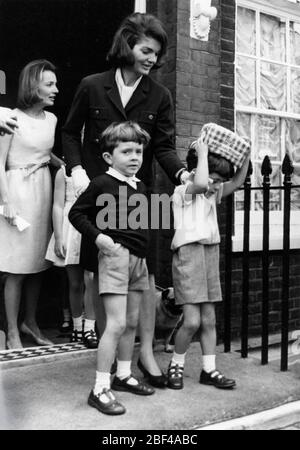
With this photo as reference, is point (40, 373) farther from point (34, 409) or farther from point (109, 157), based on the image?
point (109, 157)

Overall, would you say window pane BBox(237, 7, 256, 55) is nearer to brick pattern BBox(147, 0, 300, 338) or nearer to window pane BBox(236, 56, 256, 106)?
window pane BBox(236, 56, 256, 106)

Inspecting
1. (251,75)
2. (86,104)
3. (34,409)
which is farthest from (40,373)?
(251,75)

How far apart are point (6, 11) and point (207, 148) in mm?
3297

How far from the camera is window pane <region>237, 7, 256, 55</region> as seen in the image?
211 inches

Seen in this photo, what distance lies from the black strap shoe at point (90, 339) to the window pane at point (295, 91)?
3.02m

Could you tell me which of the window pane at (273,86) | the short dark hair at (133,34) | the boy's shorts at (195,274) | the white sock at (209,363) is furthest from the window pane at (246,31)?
the white sock at (209,363)

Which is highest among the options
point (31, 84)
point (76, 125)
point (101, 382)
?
point (31, 84)

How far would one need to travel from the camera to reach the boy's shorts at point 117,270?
320 centimetres

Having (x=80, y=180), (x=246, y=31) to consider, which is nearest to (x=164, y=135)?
(x=80, y=180)

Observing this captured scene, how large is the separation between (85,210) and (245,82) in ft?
9.18

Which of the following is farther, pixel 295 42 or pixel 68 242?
pixel 295 42

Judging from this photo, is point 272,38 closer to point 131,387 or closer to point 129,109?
point 129,109

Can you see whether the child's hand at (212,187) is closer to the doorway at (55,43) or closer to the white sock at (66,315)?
the white sock at (66,315)

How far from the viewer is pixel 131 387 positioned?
3.38 meters
